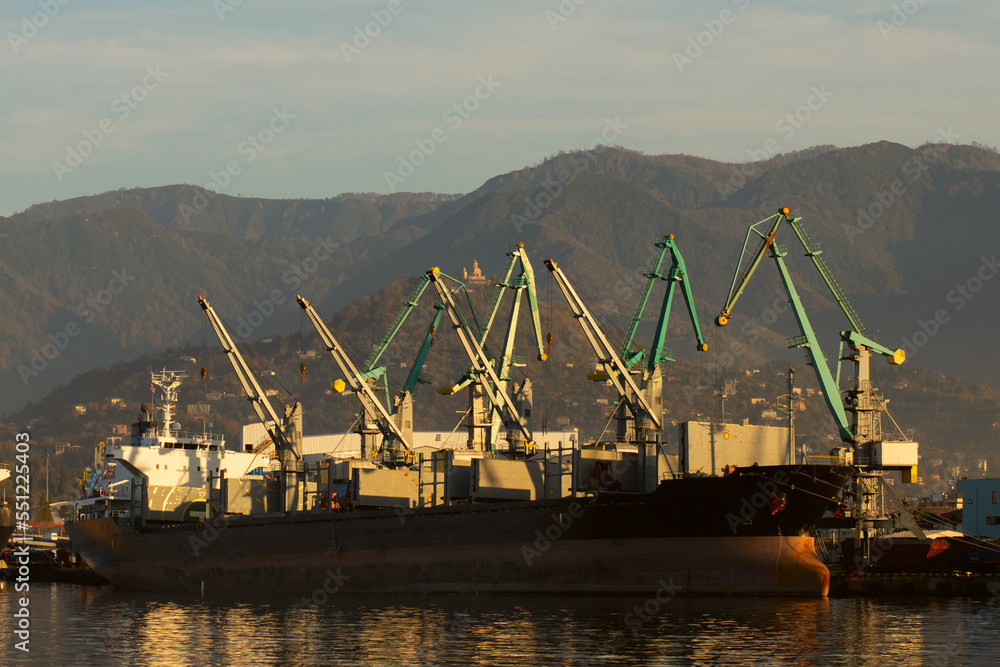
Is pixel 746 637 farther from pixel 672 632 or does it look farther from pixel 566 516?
pixel 566 516

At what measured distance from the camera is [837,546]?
80000 millimetres

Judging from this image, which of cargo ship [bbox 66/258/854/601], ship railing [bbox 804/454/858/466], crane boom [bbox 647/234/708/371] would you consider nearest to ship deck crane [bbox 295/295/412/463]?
cargo ship [bbox 66/258/854/601]

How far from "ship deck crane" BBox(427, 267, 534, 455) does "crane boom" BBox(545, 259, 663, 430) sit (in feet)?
29.6

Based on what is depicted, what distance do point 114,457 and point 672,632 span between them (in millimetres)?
50386

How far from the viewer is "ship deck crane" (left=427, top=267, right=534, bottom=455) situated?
72.0 metres

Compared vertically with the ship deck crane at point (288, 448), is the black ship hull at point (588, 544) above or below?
below

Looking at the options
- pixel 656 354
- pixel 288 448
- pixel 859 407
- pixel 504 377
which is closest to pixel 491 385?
pixel 504 377

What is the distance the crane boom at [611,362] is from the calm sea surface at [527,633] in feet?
36.6

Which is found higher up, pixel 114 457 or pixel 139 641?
pixel 114 457

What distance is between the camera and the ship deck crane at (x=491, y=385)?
72000mm

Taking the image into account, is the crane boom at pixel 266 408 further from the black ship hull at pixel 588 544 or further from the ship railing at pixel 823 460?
the ship railing at pixel 823 460

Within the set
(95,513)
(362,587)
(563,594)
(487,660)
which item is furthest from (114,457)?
(487,660)

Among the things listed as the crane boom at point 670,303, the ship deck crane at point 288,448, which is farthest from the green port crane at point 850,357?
the ship deck crane at point 288,448

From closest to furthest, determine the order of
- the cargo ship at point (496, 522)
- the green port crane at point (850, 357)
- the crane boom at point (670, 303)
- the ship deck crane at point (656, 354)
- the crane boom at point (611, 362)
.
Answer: the cargo ship at point (496, 522), the crane boom at point (611, 362), the green port crane at point (850, 357), the ship deck crane at point (656, 354), the crane boom at point (670, 303)
